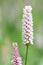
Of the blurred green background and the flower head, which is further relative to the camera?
the blurred green background

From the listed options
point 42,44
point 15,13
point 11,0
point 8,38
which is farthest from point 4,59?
point 11,0

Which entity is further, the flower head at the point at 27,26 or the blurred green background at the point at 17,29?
the blurred green background at the point at 17,29

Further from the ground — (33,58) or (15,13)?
(15,13)

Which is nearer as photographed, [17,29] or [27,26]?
[27,26]

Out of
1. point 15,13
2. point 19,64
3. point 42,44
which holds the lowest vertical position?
point 19,64

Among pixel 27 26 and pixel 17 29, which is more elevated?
pixel 17 29

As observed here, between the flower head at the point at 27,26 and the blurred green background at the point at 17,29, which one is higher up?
the blurred green background at the point at 17,29

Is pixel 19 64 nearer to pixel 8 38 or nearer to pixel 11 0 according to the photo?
pixel 8 38

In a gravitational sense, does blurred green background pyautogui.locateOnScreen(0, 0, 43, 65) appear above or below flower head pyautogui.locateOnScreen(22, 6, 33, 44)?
above
